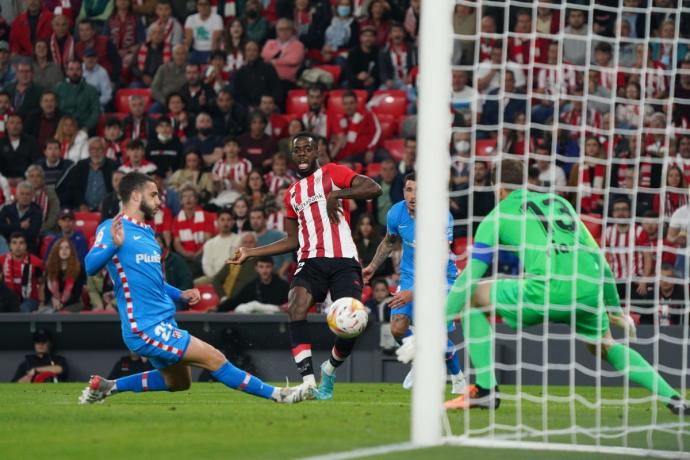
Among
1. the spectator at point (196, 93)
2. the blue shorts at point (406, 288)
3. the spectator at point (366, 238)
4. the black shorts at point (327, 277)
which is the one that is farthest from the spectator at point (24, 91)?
the black shorts at point (327, 277)

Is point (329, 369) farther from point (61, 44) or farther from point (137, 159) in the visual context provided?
point (61, 44)

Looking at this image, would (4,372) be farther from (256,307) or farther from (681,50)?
(681,50)

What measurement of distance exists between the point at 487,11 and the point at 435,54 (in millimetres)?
12230

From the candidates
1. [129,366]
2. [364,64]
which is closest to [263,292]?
[129,366]

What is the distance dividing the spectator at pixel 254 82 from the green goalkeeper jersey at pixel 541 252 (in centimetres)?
1074

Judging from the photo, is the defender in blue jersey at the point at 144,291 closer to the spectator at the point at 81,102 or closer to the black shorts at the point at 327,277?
the black shorts at the point at 327,277

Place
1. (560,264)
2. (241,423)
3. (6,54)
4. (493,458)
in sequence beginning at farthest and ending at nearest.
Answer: (6,54) < (560,264) < (241,423) < (493,458)

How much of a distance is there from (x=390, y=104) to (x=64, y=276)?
5.39 metres

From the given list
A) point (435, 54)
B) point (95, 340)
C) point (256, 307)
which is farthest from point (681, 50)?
point (435, 54)

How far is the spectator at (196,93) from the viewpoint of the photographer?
18891mm

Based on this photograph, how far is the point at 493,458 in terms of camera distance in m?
6.46

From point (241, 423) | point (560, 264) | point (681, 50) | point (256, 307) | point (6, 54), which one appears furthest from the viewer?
point (6, 54)

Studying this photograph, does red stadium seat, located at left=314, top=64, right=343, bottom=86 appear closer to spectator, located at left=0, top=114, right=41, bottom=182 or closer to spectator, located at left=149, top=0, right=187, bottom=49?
spectator, located at left=149, top=0, right=187, bottom=49

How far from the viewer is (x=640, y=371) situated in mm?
8555
